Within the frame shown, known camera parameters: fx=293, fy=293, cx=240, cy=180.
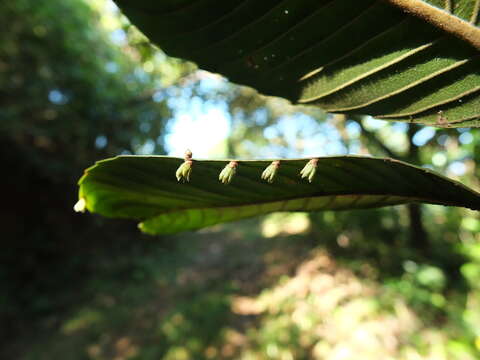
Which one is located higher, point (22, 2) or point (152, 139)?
point (22, 2)

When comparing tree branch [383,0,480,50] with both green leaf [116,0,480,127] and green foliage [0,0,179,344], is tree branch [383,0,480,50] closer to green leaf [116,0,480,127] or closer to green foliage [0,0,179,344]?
green leaf [116,0,480,127]

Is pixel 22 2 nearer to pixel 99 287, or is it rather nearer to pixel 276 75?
pixel 99 287

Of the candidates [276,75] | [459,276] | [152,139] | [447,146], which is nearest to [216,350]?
[459,276]

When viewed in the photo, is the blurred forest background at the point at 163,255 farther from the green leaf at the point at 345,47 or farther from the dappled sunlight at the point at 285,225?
the green leaf at the point at 345,47

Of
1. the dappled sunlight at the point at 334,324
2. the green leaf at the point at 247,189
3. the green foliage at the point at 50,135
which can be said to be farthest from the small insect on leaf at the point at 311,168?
the green foliage at the point at 50,135

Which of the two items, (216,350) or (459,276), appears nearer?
(216,350)
